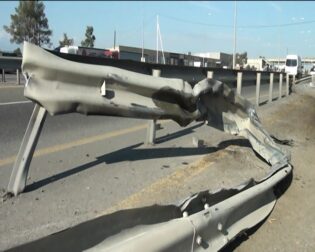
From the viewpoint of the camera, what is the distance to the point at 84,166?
19.7ft

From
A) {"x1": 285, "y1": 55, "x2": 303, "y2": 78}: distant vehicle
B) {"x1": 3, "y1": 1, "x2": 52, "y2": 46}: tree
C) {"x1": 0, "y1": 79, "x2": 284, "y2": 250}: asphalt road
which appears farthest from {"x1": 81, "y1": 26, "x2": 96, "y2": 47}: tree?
{"x1": 0, "y1": 79, "x2": 284, "y2": 250}: asphalt road

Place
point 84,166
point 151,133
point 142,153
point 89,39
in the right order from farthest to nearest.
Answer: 1. point 89,39
2. point 151,133
3. point 142,153
4. point 84,166

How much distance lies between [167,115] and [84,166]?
47.7 inches

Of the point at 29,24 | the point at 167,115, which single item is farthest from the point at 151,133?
the point at 29,24

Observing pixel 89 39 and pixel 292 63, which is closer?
pixel 292 63

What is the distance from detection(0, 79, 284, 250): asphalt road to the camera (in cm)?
435

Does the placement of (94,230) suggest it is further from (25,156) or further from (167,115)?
(167,115)

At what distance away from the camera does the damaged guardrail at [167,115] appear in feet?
11.2

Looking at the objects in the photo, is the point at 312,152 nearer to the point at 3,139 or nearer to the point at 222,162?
the point at 222,162

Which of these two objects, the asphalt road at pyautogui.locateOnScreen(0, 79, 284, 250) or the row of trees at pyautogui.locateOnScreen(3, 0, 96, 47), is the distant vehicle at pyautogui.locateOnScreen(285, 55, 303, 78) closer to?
the row of trees at pyautogui.locateOnScreen(3, 0, 96, 47)

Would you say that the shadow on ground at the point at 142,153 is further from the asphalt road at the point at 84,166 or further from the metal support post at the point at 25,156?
the metal support post at the point at 25,156

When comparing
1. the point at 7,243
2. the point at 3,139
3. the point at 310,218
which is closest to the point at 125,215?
the point at 7,243

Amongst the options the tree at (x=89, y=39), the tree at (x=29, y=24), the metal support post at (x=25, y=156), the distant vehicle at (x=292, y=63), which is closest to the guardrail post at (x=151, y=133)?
the metal support post at (x=25, y=156)

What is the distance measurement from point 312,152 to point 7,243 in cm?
574
